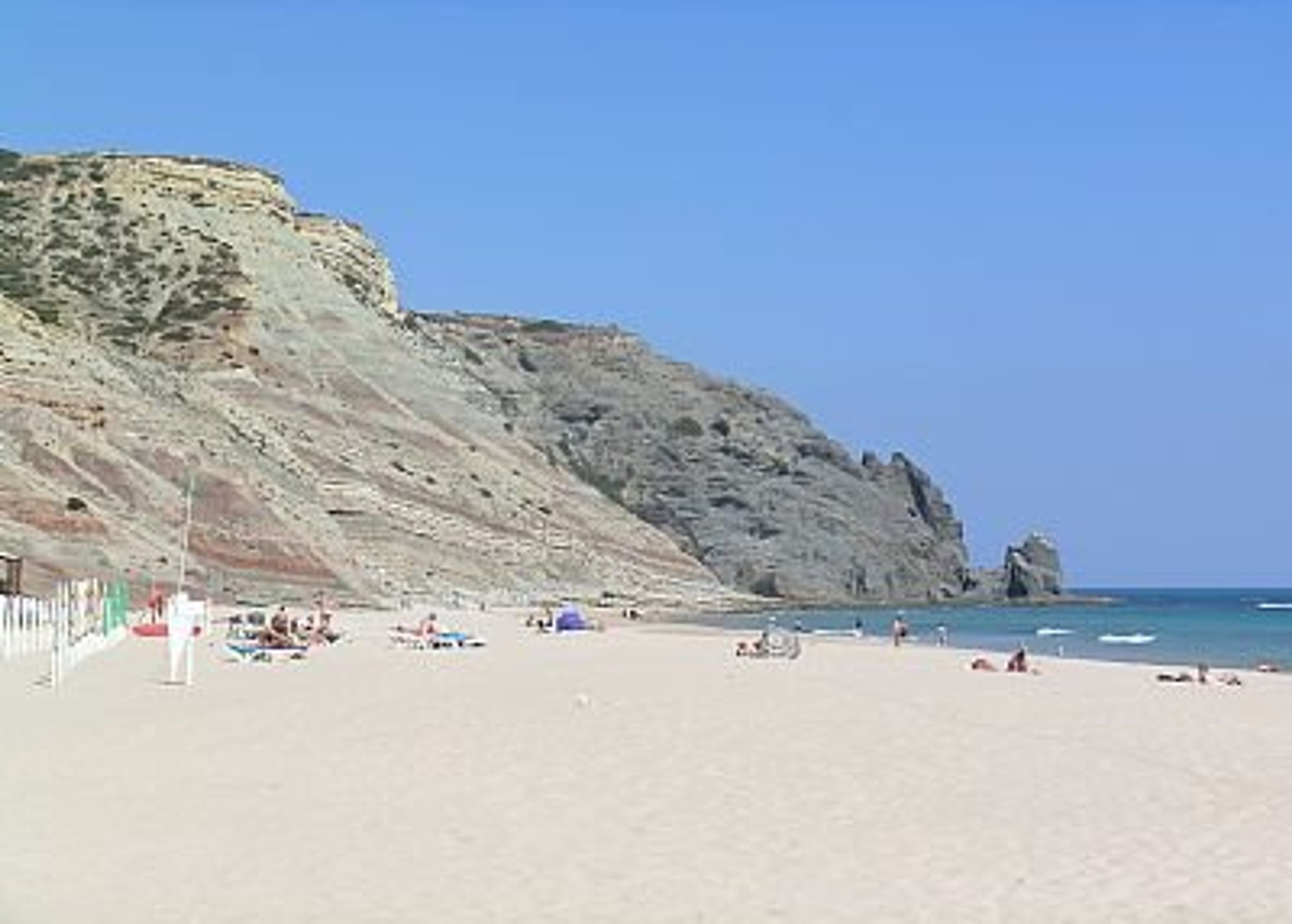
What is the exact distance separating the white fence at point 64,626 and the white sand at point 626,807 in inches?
144

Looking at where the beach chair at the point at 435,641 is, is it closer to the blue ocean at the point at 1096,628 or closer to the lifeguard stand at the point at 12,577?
the lifeguard stand at the point at 12,577

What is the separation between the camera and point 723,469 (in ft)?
449

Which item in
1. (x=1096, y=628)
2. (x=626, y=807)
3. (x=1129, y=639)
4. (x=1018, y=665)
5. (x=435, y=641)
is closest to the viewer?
(x=626, y=807)

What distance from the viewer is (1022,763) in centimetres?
1680

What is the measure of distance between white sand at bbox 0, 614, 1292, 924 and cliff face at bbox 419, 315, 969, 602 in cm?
9904

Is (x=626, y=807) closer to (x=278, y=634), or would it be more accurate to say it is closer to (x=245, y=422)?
(x=278, y=634)

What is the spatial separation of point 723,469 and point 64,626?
11027 centimetres

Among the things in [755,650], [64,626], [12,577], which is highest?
[12,577]

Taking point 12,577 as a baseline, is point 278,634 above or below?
below

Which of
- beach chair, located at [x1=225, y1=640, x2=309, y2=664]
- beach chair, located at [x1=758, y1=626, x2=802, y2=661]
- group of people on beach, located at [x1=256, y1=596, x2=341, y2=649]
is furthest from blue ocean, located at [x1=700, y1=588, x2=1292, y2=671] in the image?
beach chair, located at [x1=225, y1=640, x2=309, y2=664]

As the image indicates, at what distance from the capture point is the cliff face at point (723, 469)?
131750 mm

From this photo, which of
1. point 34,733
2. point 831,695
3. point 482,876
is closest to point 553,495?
point 831,695

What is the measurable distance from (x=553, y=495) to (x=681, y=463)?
118 feet

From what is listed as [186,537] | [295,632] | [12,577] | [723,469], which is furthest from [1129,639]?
[723,469]
